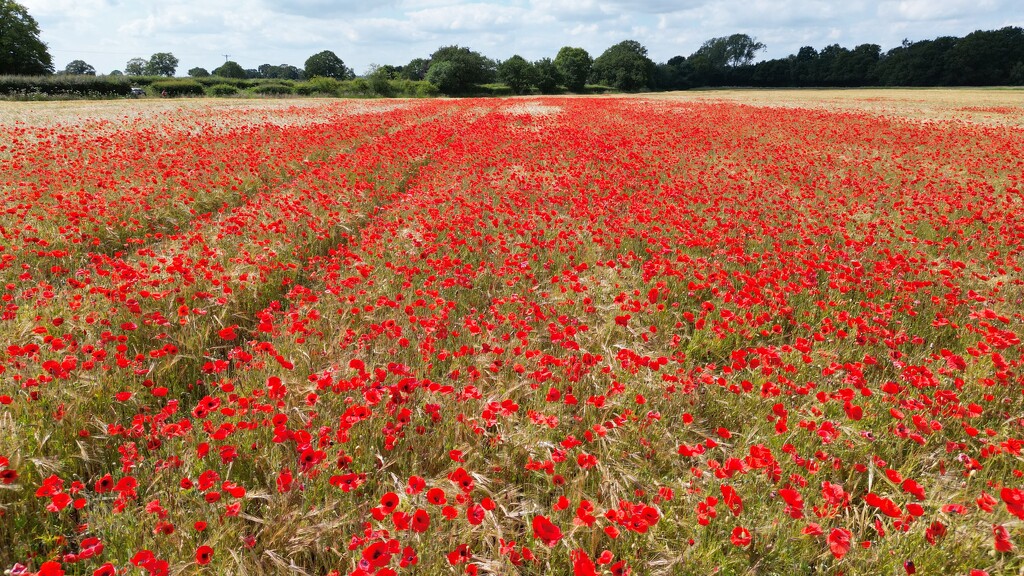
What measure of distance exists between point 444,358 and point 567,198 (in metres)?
6.02

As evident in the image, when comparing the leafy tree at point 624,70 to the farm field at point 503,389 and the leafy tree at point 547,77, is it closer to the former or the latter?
the leafy tree at point 547,77

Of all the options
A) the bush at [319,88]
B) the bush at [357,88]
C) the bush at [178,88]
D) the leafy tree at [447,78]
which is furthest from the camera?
the leafy tree at [447,78]

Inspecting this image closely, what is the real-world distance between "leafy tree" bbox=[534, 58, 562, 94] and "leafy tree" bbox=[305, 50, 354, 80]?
145 ft

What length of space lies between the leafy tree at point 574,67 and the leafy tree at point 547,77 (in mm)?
2803

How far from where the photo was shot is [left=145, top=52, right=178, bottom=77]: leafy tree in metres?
131

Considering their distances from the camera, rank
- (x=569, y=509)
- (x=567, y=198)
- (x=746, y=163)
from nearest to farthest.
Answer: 1. (x=569, y=509)
2. (x=567, y=198)
3. (x=746, y=163)

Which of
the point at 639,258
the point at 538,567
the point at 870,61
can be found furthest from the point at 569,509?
the point at 870,61

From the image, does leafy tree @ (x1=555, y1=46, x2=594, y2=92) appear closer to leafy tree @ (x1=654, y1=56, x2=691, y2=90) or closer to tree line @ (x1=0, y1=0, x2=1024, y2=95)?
tree line @ (x1=0, y1=0, x2=1024, y2=95)

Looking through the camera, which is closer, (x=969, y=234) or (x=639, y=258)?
(x=639, y=258)

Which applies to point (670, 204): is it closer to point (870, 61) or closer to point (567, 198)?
point (567, 198)

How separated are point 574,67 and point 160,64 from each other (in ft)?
376

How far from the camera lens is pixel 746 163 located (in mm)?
13438

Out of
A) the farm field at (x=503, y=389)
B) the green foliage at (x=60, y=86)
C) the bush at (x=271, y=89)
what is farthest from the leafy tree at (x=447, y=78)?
the farm field at (x=503, y=389)

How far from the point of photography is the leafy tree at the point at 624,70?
8625cm
